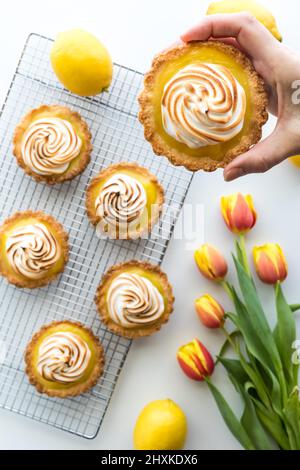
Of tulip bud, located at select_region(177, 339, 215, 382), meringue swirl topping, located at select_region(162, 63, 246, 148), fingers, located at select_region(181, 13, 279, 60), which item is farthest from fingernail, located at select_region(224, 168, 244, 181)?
tulip bud, located at select_region(177, 339, 215, 382)

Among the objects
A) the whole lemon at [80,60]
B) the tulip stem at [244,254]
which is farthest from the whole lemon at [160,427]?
the whole lemon at [80,60]

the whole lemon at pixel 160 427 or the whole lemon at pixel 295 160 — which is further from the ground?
the whole lemon at pixel 295 160

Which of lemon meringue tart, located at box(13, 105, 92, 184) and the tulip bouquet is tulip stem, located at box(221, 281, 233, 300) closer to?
the tulip bouquet

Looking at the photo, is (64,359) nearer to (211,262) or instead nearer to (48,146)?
(211,262)

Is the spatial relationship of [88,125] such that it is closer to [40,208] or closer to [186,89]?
[40,208]

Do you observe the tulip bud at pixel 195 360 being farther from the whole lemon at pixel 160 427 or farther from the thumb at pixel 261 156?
the thumb at pixel 261 156
